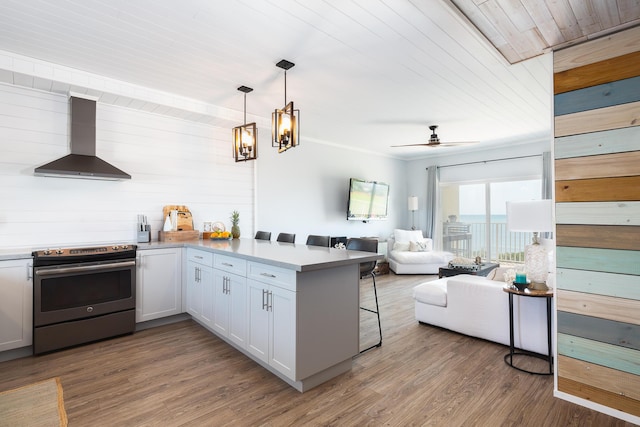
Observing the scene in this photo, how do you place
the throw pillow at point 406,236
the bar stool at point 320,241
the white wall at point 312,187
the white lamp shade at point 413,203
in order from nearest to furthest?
the bar stool at point 320,241
the white wall at point 312,187
the throw pillow at point 406,236
the white lamp shade at point 413,203

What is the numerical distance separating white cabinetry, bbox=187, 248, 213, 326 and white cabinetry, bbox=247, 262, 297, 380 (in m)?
0.84

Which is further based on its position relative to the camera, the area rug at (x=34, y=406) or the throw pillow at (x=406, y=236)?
the throw pillow at (x=406, y=236)

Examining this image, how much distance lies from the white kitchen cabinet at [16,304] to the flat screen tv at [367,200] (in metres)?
4.96

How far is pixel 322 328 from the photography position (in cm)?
233

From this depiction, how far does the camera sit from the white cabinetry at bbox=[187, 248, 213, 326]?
3254 mm

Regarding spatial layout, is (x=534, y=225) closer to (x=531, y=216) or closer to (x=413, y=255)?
(x=531, y=216)

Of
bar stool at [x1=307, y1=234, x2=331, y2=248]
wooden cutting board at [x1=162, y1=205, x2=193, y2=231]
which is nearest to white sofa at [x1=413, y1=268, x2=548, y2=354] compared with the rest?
bar stool at [x1=307, y1=234, x2=331, y2=248]

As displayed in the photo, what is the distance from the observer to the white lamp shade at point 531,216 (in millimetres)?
2543

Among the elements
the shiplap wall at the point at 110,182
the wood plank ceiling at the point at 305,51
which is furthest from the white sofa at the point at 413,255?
the shiplap wall at the point at 110,182

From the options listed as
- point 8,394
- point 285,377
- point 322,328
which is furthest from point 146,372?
point 322,328

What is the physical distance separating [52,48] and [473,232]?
25.1 feet

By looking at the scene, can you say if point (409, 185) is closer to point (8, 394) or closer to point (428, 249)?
point (428, 249)

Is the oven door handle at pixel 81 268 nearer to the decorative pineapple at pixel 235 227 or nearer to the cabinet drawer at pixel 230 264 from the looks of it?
the cabinet drawer at pixel 230 264

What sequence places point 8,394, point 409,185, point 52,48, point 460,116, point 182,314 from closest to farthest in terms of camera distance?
1. point 8,394
2. point 52,48
3. point 182,314
4. point 460,116
5. point 409,185
